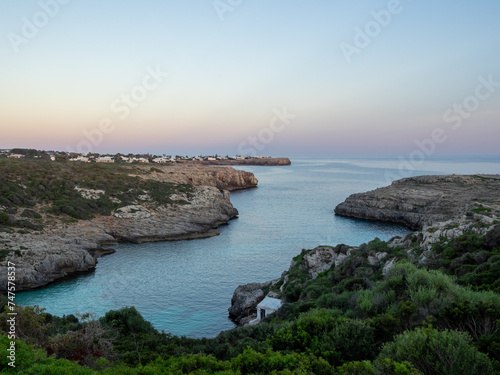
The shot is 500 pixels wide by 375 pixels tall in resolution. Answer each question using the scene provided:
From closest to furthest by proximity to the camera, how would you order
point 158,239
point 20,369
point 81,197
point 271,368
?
point 20,369 → point 271,368 → point 158,239 → point 81,197

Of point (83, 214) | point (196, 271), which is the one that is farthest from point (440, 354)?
point (83, 214)

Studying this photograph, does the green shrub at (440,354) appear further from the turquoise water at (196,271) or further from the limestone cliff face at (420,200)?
the limestone cliff face at (420,200)

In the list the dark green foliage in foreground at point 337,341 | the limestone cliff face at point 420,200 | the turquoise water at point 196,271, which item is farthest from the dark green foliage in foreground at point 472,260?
the limestone cliff face at point 420,200

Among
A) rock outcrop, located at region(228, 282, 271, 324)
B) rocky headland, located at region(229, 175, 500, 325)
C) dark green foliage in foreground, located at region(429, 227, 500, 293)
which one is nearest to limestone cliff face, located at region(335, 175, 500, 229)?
rocky headland, located at region(229, 175, 500, 325)

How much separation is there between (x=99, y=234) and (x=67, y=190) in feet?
41.4

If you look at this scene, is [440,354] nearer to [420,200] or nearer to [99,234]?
[99,234]

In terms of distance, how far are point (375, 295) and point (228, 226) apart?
136 ft

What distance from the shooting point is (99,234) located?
40.4 meters

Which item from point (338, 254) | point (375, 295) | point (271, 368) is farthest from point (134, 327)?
point (338, 254)

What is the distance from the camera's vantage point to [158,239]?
43.7 m

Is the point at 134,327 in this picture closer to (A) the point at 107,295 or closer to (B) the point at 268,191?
(A) the point at 107,295

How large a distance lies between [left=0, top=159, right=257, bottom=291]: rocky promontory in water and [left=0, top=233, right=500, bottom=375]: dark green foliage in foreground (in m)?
16.7

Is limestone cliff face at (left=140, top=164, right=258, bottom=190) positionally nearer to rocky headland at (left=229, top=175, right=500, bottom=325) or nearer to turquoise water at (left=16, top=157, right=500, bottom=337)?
turquoise water at (left=16, top=157, right=500, bottom=337)

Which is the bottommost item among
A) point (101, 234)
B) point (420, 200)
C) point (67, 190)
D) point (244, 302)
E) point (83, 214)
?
point (244, 302)
